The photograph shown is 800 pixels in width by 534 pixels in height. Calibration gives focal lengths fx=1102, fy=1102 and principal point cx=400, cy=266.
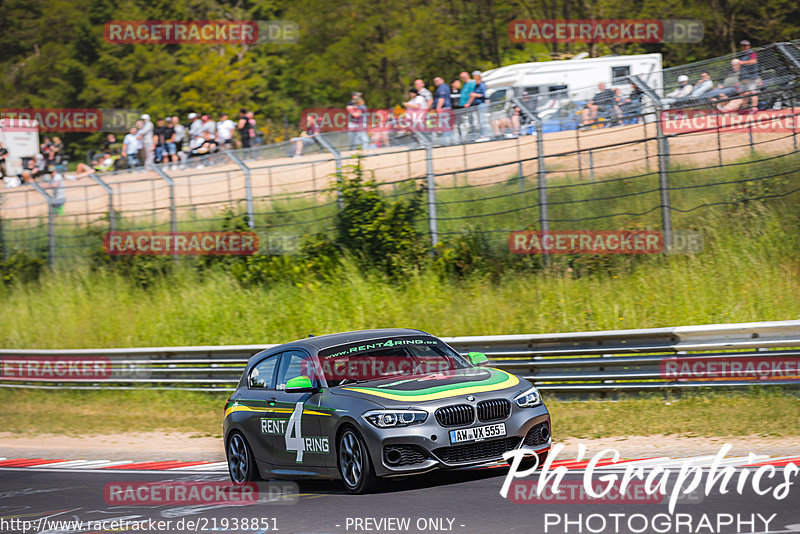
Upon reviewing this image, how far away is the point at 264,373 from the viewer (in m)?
10.9

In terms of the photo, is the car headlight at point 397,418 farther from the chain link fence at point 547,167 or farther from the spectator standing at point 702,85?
the spectator standing at point 702,85

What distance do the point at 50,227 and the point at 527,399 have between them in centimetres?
2277

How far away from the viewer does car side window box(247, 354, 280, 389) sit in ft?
35.4

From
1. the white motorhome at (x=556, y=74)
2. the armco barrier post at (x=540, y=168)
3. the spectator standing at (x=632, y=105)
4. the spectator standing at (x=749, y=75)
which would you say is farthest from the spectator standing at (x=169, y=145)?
the spectator standing at (x=749, y=75)

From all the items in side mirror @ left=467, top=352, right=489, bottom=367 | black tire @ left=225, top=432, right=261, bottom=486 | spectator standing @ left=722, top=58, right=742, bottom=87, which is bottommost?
black tire @ left=225, top=432, right=261, bottom=486

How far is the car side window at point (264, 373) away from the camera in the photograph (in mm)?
10781

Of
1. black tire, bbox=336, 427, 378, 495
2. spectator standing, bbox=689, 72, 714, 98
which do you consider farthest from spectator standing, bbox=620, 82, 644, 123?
black tire, bbox=336, 427, 378, 495

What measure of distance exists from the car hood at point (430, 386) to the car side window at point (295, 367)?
507mm

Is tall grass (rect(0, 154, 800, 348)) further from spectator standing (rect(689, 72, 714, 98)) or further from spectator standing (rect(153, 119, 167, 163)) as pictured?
spectator standing (rect(153, 119, 167, 163))

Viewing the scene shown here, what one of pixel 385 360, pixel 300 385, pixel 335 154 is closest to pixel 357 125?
pixel 335 154

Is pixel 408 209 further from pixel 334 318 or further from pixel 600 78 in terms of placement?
pixel 600 78

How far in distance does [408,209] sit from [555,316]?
4.97m

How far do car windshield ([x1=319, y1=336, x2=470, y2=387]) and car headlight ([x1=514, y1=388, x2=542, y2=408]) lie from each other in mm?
923

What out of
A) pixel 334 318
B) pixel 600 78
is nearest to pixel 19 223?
pixel 334 318
